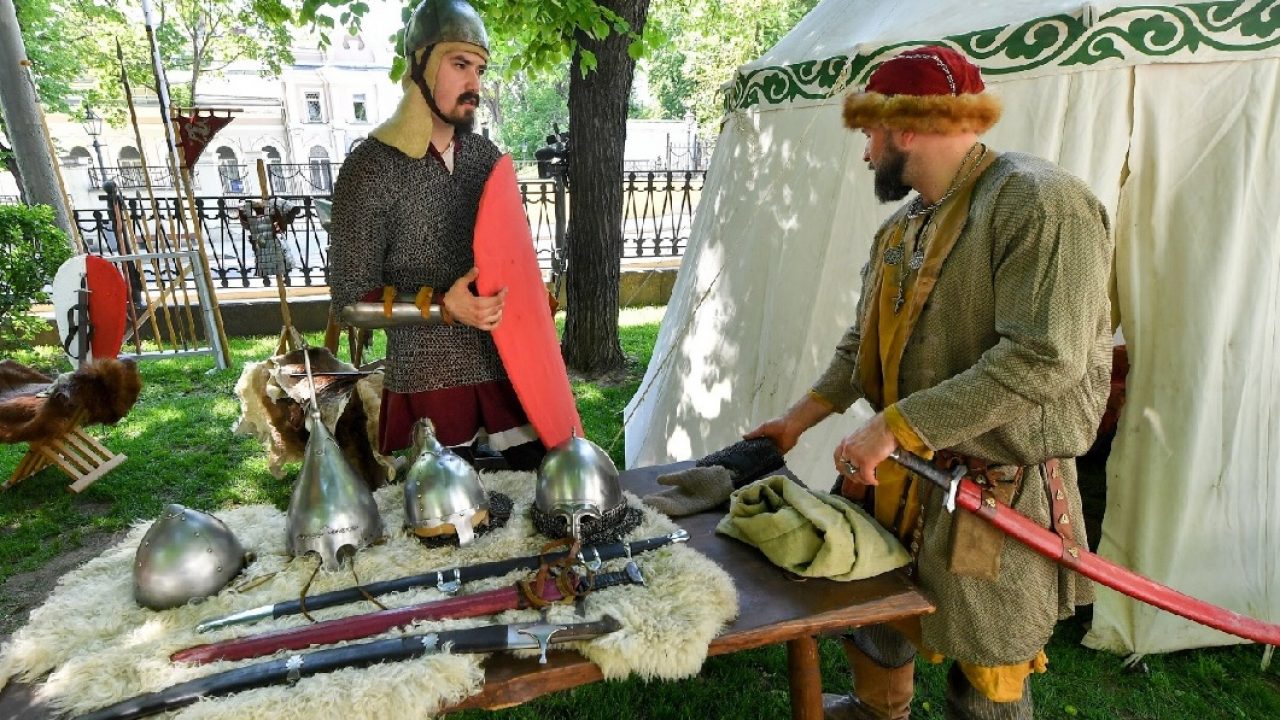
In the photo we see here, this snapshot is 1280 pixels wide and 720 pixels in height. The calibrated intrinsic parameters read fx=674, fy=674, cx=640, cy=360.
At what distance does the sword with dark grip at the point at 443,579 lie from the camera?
1.31m

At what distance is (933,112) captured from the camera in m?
1.34

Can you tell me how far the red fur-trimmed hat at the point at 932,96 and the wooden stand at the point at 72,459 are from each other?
424cm

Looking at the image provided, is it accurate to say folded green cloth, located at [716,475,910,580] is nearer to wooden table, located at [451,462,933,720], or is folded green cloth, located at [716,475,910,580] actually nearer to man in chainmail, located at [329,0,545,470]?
wooden table, located at [451,462,933,720]

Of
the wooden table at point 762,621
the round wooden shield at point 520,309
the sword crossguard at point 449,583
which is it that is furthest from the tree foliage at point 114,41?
the wooden table at point 762,621

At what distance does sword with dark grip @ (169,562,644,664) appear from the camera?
121cm

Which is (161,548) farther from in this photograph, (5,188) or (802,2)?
(5,188)

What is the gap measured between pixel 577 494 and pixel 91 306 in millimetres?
3821

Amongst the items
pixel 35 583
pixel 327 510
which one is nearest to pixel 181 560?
pixel 327 510

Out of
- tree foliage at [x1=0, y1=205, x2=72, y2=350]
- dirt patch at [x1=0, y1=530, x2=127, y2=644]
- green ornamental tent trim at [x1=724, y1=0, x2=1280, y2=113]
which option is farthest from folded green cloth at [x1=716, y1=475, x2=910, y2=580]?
tree foliage at [x1=0, y1=205, x2=72, y2=350]

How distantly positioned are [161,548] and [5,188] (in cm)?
2687

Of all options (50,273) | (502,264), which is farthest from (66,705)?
(50,273)

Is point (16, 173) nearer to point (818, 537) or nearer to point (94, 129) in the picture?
point (94, 129)

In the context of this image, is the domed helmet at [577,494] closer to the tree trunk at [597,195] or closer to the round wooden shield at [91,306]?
the tree trunk at [597,195]

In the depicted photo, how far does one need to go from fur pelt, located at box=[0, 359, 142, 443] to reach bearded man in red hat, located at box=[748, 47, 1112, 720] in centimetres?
388
